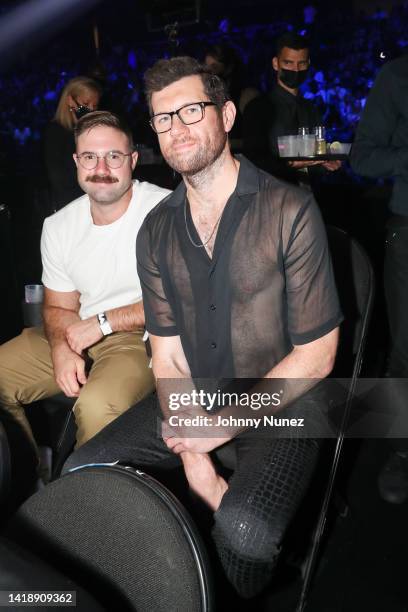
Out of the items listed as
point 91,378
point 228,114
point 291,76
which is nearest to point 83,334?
point 91,378

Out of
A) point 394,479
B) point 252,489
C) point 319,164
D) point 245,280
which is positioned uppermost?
point 319,164

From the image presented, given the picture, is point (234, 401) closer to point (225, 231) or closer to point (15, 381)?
point (225, 231)

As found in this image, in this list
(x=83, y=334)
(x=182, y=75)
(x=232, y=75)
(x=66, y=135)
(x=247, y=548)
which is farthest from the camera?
(x=232, y=75)

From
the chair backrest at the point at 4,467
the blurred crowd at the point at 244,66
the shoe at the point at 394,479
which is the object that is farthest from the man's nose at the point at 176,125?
the blurred crowd at the point at 244,66

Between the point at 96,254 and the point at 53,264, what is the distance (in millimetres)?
197

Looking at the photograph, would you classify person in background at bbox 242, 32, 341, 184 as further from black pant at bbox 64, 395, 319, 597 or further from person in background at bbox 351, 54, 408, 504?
black pant at bbox 64, 395, 319, 597

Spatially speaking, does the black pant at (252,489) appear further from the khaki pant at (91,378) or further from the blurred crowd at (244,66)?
the blurred crowd at (244,66)

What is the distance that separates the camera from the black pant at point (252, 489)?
129 cm

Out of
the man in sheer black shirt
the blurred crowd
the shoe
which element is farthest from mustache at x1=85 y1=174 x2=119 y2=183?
the blurred crowd

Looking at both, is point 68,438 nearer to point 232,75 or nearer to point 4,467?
point 4,467

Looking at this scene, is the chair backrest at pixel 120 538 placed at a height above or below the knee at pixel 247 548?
above

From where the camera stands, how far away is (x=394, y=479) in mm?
2166

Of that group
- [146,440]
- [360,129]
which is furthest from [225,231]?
[360,129]

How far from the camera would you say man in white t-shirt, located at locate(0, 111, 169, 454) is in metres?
2.06
